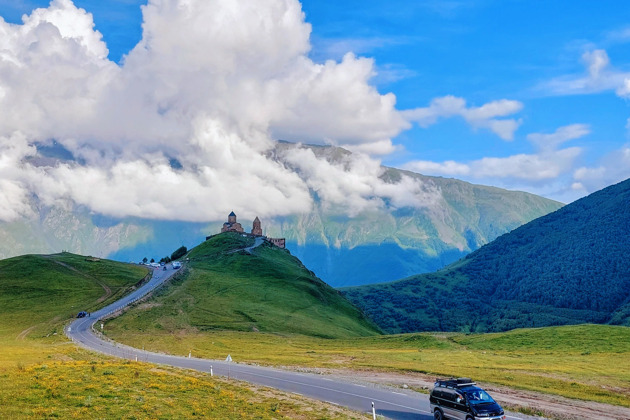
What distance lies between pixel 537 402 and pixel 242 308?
11121 centimetres

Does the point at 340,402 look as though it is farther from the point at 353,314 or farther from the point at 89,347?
the point at 353,314

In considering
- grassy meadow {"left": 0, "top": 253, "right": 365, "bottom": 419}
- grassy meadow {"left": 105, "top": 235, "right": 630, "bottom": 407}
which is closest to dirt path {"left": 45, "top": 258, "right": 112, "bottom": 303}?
grassy meadow {"left": 105, "top": 235, "right": 630, "bottom": 407}

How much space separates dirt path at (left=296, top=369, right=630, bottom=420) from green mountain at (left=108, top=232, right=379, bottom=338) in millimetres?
70043

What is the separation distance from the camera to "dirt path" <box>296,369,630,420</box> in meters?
41.4

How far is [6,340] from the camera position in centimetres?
10500

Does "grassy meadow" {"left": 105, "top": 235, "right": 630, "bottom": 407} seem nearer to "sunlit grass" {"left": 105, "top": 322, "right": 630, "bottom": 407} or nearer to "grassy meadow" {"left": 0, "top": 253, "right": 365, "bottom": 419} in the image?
"sunlit grass" {"left": 105, "top": 322, "right": 630, "bottom": 407}

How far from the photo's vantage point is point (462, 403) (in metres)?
36.3

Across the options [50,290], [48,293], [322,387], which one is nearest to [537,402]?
[322,387]

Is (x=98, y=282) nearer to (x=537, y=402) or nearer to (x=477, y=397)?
(x=537, y=402)

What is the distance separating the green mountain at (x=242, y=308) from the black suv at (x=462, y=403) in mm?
87140

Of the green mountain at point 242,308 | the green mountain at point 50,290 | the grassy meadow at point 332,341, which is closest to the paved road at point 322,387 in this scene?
the grassy meadow at point 332,341

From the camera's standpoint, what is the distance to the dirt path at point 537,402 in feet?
136

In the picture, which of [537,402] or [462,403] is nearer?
[462,403]

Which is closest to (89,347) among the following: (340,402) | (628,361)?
(340,402)
